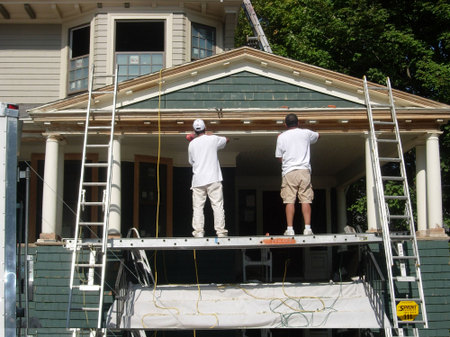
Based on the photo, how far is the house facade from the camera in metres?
9.50

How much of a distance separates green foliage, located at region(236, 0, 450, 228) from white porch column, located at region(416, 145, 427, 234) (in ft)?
19.7

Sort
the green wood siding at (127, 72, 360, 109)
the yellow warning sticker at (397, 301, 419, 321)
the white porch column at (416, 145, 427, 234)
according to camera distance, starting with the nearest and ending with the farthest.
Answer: the yellow warning sticker at (397, 301, 419, 321)
the white porch column at (416, 145, 427, 234)
the green wood siding at (127, 72, 360, 109)

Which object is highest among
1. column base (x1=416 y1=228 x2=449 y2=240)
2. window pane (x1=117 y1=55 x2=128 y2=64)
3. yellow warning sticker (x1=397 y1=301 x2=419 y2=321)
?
window pane (x1=117 y1=55 x2=128 y2=64)

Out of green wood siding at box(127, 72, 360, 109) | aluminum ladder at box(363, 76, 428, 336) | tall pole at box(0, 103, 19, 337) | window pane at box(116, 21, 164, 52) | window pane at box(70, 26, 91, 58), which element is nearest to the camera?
tall pole at box(0, 103, 19, 337)

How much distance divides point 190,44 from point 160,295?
601 centimetres

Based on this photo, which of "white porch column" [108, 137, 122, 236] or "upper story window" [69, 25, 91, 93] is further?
"upper story window" [69, 25, 91, 93]

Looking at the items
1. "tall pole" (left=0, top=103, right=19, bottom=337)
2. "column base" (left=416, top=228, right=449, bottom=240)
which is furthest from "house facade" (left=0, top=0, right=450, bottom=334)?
"tall pole" (left=0, top=103, right=19, bottom=337)

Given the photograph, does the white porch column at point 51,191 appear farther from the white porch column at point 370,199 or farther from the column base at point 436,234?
the column base at point 436,234

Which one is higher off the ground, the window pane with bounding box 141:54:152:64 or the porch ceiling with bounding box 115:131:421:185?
the window pane with bounding box 141:54:152:64

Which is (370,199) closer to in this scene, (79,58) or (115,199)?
(115,199)

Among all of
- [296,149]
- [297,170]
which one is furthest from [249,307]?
[296,149]

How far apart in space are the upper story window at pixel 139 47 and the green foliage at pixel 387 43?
22.4 feet

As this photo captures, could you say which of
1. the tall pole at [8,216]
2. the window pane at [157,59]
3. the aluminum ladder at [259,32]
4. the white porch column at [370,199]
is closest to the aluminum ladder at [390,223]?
the white porch column at [370,199]

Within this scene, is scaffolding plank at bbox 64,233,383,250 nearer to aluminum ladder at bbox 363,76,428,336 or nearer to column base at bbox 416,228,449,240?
aluminum ladder at bbox 363,76,428,336
